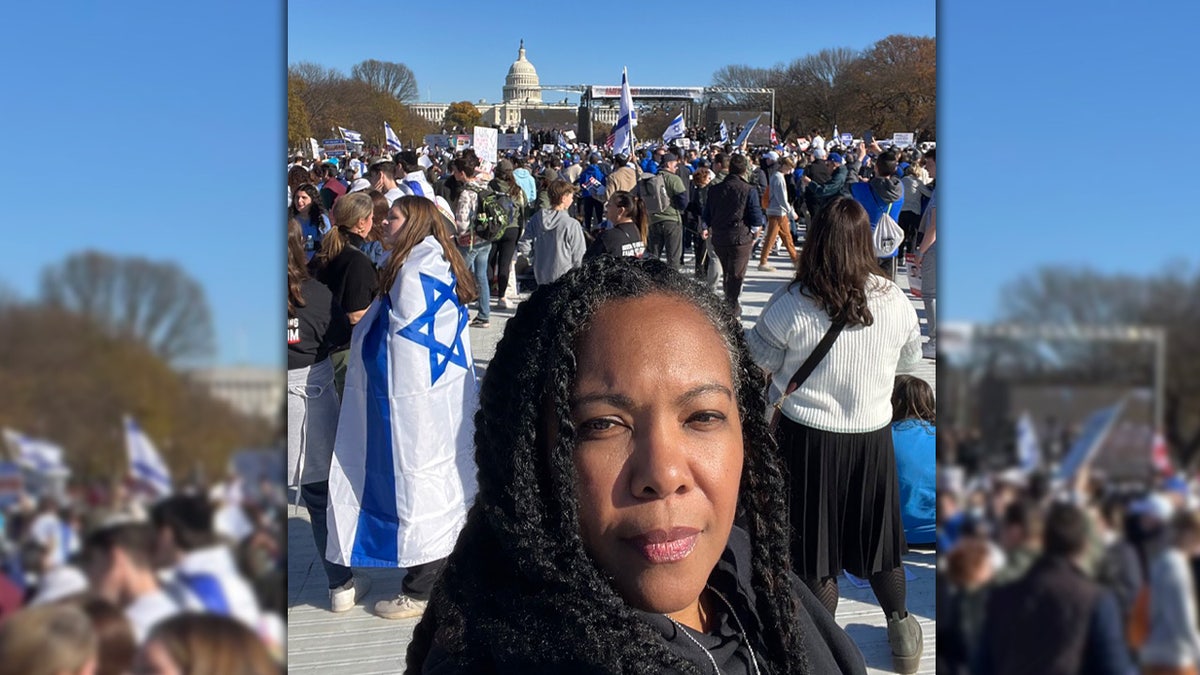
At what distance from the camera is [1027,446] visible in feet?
1.48

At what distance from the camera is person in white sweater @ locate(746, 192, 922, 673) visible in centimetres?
364

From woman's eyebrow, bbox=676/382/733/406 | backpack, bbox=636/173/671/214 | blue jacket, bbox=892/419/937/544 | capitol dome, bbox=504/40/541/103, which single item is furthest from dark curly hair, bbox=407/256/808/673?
capitol dome, bbox=504/40/541/103

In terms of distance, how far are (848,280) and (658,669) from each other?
8.73 ft

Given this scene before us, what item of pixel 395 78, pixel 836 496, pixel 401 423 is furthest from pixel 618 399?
pixel 395 78

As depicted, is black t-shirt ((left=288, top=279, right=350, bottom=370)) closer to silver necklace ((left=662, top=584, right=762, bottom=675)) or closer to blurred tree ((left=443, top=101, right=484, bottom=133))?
silver necklace ((left=662, top=584, right=762, bottom=675))

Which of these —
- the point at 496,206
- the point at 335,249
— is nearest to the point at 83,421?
the point at 335,249

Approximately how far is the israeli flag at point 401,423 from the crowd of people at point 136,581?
3965mm

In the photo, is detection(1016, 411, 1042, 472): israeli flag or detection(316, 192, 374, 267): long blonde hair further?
detection(316, 192, 374, 267): long blonde hair

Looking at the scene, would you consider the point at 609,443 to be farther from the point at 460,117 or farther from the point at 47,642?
the point at 460,117

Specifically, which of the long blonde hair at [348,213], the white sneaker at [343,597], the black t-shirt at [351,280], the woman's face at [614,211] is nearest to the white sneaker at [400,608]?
the white sneaker at [343,597]

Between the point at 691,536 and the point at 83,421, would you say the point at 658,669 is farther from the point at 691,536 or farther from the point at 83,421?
the point at 83,421

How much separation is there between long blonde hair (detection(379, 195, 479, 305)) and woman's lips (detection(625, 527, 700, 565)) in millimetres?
3417

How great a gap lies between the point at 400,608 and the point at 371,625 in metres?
0.15

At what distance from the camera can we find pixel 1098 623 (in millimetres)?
476
